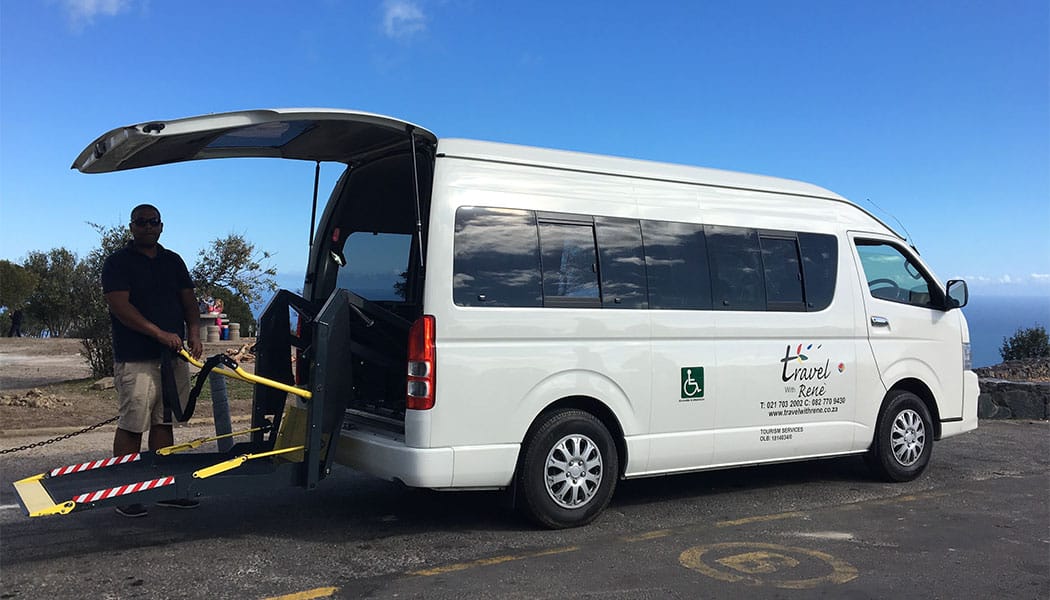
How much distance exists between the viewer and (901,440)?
25.1ft

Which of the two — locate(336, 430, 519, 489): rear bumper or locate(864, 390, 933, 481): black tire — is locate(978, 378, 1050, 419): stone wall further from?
locate(336, 430, 519, 489): rear bumper

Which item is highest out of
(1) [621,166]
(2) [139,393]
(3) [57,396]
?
(1) [621,166]

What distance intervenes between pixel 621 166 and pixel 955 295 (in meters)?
3.68

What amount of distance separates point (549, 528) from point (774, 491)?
242cm

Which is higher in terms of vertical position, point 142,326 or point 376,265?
point 376,265

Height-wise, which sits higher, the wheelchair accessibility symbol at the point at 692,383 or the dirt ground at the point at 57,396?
the wheelchair accessibility symbol at the point at 692,383

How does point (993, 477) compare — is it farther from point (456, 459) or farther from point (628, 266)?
point (456, 459)

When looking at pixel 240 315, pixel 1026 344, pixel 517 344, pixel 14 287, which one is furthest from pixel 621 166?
pixel 14 287

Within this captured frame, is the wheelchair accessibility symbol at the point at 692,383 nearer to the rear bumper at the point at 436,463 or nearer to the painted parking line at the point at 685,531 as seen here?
the painted parking line at the point at 685,531

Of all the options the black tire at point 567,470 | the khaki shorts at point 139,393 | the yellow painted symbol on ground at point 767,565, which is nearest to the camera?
the yellow painted symbol on ground at point 767,565

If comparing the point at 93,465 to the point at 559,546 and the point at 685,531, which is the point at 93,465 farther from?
the point at 685,531

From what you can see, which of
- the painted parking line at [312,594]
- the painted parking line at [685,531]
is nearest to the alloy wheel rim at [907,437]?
the painted parking line at [685,531]

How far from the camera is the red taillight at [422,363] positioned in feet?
17.5

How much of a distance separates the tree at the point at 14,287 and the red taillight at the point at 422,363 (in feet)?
141
